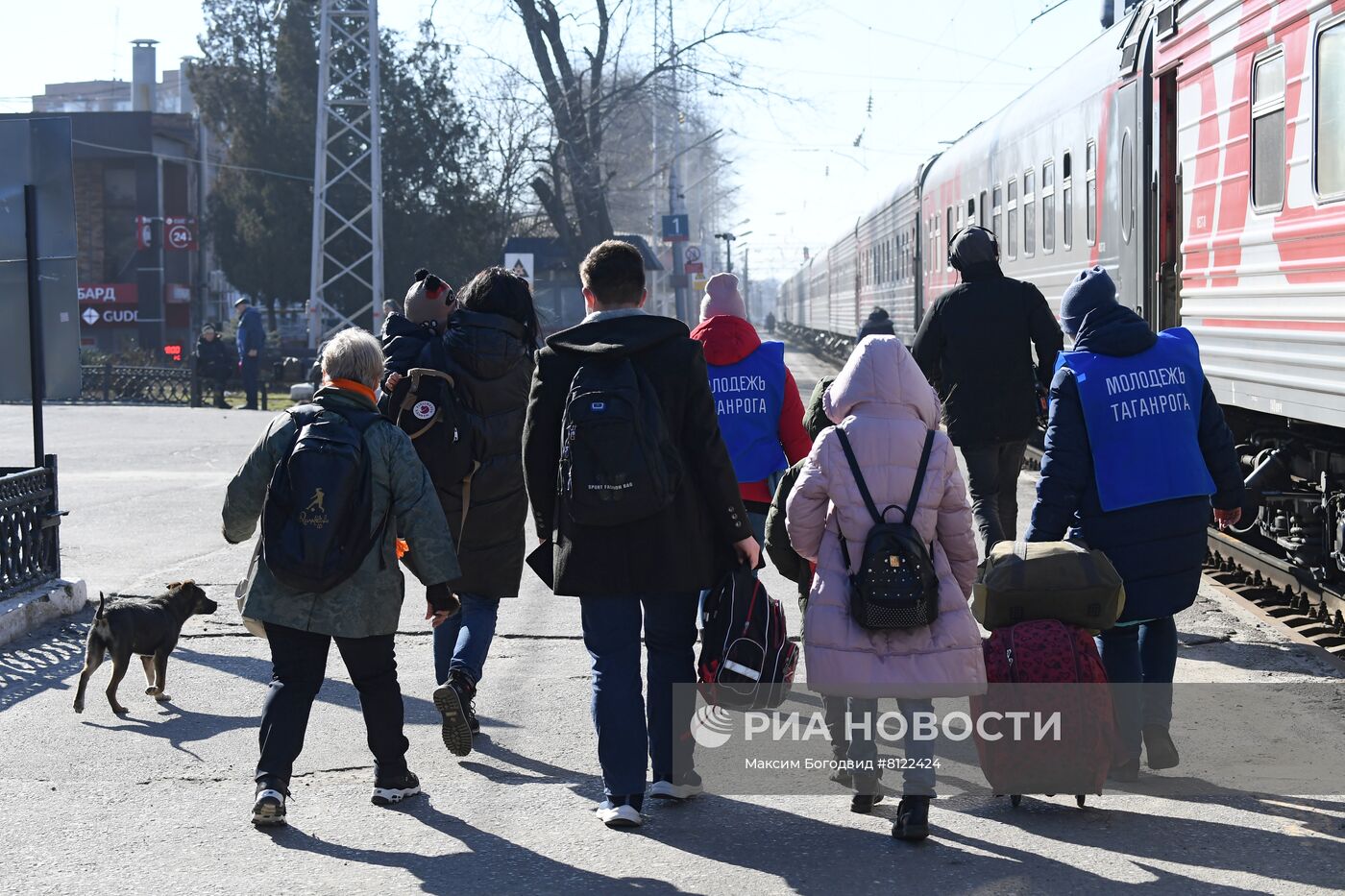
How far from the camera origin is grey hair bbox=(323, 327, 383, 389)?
534 centimetres

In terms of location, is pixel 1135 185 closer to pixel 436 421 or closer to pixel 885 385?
pixel 436 421

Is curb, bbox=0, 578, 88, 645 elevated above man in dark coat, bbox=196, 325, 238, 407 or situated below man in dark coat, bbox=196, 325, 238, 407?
below

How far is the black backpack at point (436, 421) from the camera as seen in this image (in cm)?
606

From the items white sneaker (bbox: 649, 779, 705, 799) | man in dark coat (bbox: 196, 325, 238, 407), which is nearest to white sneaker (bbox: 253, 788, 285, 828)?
white sneaker (bbox: 649, 779, 705, 799)

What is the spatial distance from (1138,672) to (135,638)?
3.88m

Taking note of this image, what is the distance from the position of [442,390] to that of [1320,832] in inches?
129

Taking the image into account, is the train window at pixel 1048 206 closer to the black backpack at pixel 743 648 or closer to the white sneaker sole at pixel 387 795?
the black backpack at pixel 743 648

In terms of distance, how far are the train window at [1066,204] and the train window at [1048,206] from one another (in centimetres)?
43

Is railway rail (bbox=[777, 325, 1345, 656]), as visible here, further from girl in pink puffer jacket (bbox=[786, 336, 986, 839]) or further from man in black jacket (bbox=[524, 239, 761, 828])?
man in black jacket (bbox=[524, 239, 761, 828])

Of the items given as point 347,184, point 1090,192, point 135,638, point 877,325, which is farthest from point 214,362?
point 135,638

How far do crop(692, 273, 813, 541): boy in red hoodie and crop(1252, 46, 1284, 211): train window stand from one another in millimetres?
2972

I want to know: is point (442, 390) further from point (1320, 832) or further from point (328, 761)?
point (1320, 832)

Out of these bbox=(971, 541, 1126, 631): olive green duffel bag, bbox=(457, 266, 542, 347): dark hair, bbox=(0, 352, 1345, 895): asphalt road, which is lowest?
bbox=(0, 352, 1345, 895): asphalt road

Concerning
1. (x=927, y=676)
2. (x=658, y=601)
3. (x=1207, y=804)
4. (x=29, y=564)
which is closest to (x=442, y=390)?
(x=658, y=601)
